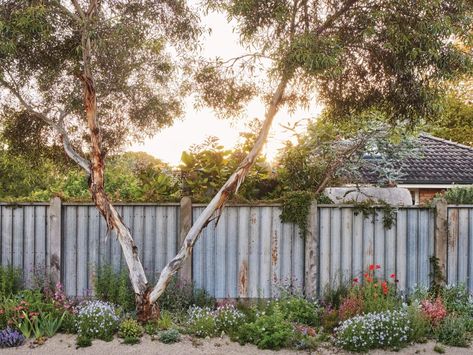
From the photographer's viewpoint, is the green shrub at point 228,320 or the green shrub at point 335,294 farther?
the green shrub at point 335,294

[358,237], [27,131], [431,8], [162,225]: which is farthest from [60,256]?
[431,8]

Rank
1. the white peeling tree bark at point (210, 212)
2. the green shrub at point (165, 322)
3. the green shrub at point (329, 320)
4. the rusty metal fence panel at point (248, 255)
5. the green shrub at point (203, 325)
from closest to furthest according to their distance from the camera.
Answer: the green shrub at point (203, 325) < the green shrub at point (165, 322) < the green shrub at point (329, 320) < the white peeling tree bark at point (210, 212) < the rusty metal fence panel at point (248, 255)

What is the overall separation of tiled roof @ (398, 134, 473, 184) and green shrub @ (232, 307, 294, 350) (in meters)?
10.1

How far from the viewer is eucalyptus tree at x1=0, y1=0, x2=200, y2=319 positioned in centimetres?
818

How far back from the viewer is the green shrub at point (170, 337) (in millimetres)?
7504

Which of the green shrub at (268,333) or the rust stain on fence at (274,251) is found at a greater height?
the rust stain on fence at (274,251)

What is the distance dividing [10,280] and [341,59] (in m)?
6.33

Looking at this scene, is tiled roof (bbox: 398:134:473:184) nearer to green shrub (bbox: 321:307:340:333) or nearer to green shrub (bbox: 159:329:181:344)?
green shrub (bbox: 321:307:340:333)

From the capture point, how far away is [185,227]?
Result: 9.43m

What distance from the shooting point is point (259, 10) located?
808cm

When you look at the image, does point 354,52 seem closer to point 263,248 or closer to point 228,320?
point 263,248

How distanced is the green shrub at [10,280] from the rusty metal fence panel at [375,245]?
496 cm

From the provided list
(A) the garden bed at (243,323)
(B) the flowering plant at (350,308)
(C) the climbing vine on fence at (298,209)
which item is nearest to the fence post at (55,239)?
(A) the garden bed at (243,323)

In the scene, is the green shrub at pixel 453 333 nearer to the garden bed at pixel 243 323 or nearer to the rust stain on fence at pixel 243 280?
the garden bed at pixel 243 323
